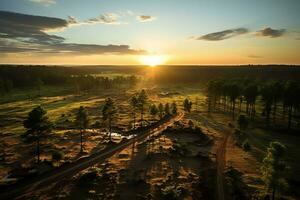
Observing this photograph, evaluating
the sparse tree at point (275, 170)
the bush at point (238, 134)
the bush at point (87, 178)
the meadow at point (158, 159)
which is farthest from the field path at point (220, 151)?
the bush at point (87, 178)

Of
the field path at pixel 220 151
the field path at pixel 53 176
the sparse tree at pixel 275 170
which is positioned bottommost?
the field path at pixel 53 176

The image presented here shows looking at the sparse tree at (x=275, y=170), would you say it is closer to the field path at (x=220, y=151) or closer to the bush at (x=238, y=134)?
the field path at (x=220, y=151)

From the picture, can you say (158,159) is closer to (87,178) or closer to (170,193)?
(170,193)

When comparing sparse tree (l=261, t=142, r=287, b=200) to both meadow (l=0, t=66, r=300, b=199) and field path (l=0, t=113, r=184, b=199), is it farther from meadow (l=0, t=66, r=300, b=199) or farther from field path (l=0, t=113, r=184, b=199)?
field path (l=0, t=113, r=184, b=199)

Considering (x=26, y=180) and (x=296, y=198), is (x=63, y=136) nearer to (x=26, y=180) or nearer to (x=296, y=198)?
(x=26, y=180)

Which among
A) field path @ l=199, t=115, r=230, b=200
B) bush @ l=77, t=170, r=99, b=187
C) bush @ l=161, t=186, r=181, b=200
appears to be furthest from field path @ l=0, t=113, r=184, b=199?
field path @ l=199, t=115, r=230, b=200

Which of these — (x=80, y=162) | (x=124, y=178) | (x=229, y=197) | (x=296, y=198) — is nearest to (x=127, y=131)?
(x=80, y=162)

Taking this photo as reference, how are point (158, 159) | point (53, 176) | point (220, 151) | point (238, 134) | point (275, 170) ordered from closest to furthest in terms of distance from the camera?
point (275, 170) < point (53, 176) < point (158, 159) < point (220, 151) < point (238, 134)

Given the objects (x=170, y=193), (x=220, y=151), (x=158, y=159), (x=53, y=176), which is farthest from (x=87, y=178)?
(x=220, y=151)
